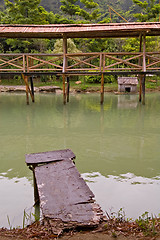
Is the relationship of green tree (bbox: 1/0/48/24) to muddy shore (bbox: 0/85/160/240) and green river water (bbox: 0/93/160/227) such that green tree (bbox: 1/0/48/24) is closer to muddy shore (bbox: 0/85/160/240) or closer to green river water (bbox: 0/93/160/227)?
green river water (bbox: 0/93/160/227)

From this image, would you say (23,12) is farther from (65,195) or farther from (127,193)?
(65,195)

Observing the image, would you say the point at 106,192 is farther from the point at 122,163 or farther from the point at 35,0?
the point at 35,0

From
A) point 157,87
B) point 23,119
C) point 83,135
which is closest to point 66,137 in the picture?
point 83,135

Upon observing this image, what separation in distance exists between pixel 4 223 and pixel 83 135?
4386mm

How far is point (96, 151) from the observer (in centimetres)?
573

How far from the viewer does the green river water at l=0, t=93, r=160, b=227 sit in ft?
11.4

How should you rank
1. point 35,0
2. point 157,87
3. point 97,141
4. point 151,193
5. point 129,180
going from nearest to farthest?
point 151,193
point 129,180
point 97,141
point 157,87
point 35,0

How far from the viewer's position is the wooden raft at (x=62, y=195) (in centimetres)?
230

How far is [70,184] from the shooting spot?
9.50 feet

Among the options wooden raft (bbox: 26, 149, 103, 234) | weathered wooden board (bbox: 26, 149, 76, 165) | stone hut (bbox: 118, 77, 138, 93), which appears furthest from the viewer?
stone hut (bbox: 118, 77, 138, 93)

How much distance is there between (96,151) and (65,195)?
310 centimetres

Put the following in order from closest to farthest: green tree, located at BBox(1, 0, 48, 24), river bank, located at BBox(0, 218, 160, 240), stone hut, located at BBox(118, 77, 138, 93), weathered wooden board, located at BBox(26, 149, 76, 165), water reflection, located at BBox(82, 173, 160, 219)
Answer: river bank, located at BBox(0, 218, 160, 240)
water reflection, located at BBox(82, 173, 160, 219)
weathered wooden board, located at BBox(26, 149, 76, 165)
stone hut, located at BBox(118, 77, 138, 93)
green tree, located at BBox(1, 0, 48, 24)

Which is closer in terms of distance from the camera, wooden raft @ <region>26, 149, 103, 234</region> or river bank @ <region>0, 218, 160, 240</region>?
river bank @ <region>0, 218, 160, 240</region>

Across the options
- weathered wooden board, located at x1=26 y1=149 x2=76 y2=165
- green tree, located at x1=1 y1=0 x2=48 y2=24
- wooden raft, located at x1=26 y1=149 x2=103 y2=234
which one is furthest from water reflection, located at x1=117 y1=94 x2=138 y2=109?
green tree, located at x1=1 y1=0 x2=48 y2=24
